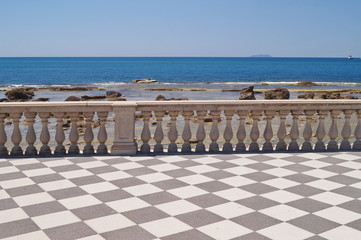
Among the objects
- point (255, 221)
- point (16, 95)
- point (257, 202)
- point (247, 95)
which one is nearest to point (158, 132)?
point (257, 202)

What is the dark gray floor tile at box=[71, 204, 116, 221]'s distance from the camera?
482 centimetres

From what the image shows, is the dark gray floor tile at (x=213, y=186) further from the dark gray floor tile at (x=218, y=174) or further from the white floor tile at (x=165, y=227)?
the white floor tile at (x=165, y=227)

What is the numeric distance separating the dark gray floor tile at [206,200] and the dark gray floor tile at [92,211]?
1050mm

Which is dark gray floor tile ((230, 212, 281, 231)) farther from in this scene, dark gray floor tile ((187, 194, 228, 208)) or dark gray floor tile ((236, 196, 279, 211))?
dark gray floor tile ((187, 194, 228, 208))

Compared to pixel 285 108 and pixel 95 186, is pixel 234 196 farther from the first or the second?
pixel 285 108

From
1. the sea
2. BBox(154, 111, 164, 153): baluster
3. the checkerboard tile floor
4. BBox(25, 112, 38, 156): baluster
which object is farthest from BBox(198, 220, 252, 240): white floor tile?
the sea

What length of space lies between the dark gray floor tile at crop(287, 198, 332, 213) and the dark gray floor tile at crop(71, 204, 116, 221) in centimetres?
228

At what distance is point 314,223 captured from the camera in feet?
15.5

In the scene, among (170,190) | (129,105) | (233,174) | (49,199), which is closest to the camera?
(49,199)

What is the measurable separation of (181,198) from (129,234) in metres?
1.22

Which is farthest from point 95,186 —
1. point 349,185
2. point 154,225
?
point 349,185

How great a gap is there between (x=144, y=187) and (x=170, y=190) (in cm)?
39

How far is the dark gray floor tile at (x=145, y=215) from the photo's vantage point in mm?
4754

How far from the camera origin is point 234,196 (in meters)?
5.54
